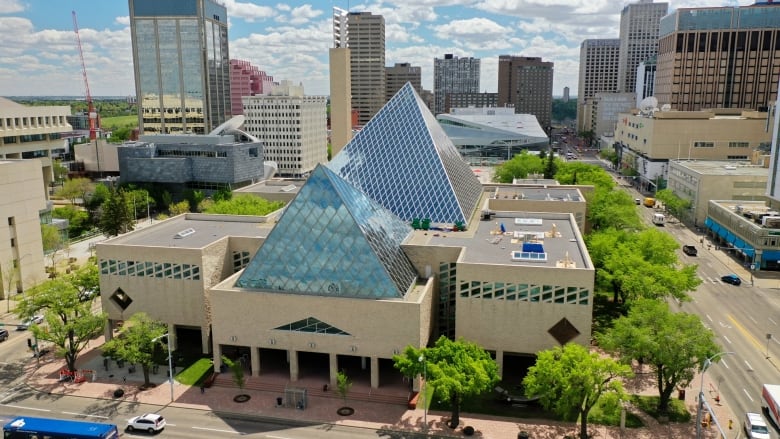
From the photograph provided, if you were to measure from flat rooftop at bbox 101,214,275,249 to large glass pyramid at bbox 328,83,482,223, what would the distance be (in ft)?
42.9

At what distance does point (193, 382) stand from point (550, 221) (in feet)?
133

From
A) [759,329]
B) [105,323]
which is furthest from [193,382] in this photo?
[759,329]

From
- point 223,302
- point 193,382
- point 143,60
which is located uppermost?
point 143,60

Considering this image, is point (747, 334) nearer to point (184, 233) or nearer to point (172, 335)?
point (172, 335)

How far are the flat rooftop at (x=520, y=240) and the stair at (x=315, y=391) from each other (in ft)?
42.0

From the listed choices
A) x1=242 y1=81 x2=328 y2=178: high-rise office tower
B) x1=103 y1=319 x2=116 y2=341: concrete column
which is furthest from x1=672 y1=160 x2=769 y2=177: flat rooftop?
x1=103 y1=319 x2=116 y2=341: concrete column

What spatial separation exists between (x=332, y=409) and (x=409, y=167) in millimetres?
32462

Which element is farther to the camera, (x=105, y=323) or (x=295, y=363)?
(x=105, y=323)

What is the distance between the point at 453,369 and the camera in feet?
127

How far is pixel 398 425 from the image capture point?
40.9 metres

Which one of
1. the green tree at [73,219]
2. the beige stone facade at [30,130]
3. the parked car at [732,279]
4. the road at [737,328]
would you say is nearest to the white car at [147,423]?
the road at [737,328]

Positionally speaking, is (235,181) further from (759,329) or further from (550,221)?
(759,329)

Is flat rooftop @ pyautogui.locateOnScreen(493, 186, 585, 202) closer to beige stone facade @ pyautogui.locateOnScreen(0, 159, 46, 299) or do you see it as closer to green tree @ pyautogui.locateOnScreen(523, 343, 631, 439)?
green tree @ pyautogui.locateOnScreen(523, 343, 631, 439)

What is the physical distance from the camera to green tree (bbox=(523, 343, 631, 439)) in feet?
119
